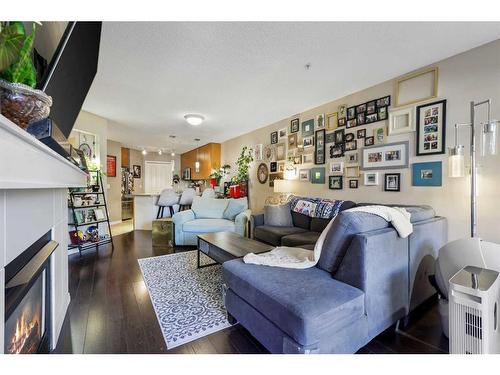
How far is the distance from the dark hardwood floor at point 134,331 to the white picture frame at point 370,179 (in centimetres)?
145

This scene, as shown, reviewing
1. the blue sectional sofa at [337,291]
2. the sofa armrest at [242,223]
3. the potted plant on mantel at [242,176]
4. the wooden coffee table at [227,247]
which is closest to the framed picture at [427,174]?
the blue sectional sofa at [337,291]

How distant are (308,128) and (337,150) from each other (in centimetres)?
74

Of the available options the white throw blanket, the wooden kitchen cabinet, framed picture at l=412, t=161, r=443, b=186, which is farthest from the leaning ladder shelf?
framed picture at l=412, t=161, r=443, b=186

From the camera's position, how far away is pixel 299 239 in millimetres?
2820

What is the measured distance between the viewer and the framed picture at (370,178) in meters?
2.91

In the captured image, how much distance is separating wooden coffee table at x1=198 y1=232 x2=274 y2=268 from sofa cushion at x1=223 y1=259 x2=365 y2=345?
543 mm

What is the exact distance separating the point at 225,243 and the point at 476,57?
3112 mm

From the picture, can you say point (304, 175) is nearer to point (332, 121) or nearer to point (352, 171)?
point (352, 171)

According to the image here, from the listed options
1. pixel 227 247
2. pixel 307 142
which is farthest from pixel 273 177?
pixel 227 247

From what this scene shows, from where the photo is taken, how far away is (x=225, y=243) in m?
2.44

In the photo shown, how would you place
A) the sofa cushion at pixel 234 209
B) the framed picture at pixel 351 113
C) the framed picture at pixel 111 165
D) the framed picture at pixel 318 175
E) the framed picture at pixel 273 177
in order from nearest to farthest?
1. the framed picture at pixel 351 113
2. the framed picture at pixel 318 175
3. the sofa cushion at pixel 234 209
4. the framed picture at pixel 273 177
5. the framed picture at pixel 111 165

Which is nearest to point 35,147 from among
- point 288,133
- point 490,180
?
point 490,180

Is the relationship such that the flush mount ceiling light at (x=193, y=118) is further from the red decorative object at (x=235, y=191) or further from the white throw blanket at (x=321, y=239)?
the white throw blanket at (x=321, y=239)

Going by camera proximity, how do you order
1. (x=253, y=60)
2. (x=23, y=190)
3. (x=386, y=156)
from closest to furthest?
(x=23, y=190) → (x=253, y=60) → (x=386, y=156)
